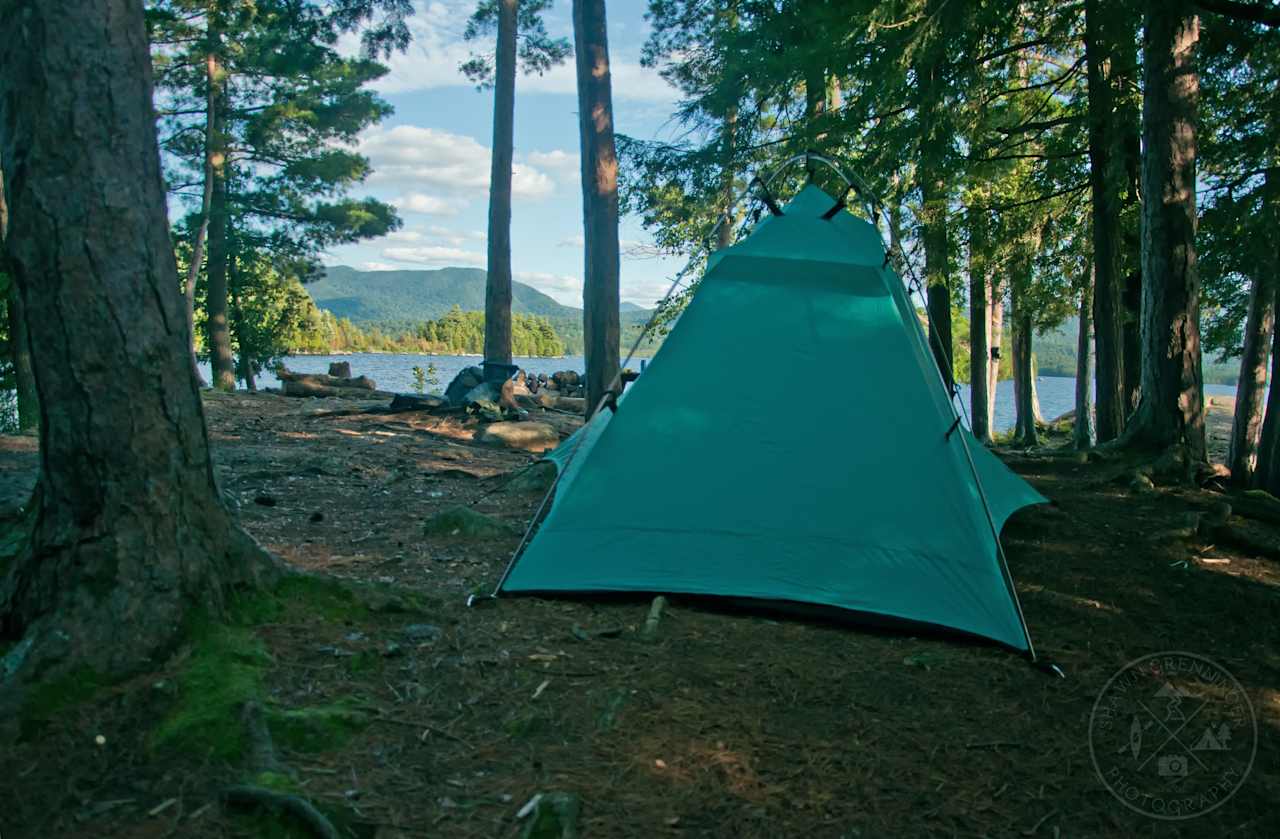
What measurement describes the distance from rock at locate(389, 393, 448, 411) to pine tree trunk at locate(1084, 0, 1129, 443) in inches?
354

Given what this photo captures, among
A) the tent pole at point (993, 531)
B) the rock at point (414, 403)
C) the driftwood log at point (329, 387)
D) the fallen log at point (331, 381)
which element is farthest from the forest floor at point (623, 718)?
the fallen log at point (331, 381)

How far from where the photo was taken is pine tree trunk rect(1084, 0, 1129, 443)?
371 inches

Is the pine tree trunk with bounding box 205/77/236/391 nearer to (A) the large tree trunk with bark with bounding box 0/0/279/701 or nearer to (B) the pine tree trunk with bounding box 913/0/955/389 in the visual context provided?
(B) the pine tree trunk with bounding box 913/0/955/389

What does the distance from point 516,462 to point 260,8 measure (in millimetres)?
7484

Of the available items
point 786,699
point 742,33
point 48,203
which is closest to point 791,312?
point 786,699

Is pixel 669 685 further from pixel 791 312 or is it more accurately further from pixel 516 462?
pixel 516 462

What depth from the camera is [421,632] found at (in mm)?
3676

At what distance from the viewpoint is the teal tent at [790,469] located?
164 inches

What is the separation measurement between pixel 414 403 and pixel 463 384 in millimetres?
839

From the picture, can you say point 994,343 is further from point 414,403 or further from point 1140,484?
point 1140,484

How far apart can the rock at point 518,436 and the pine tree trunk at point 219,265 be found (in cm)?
1316

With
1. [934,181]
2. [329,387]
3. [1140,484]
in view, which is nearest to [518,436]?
[934,181]

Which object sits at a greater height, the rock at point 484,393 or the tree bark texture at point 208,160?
the tree bark texture at point 208,160

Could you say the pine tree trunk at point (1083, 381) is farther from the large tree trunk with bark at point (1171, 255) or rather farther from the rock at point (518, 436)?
the rock at point (518, 436)
